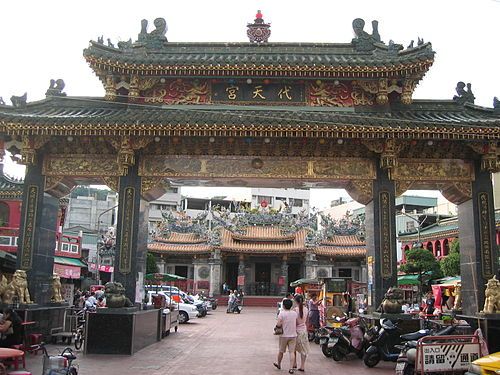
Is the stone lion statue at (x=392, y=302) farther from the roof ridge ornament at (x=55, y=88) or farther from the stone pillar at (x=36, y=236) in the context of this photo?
the roof ridge ornament at (x=55, y=88)

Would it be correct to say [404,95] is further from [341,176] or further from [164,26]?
[164,26]

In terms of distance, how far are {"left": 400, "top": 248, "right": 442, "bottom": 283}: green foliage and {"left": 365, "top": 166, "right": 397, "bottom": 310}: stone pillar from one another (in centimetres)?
2256

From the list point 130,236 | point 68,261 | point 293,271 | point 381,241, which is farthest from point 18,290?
point 293,271

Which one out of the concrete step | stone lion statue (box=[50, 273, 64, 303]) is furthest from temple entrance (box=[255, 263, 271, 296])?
stone lion statue (box=[50, 273, 64, 303])

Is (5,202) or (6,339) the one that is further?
(5,202)

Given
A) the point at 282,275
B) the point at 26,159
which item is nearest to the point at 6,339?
the point at 26,159

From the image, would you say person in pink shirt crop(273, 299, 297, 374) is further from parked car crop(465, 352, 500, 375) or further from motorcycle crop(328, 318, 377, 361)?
parked car crop(465, 352, 500, 375)

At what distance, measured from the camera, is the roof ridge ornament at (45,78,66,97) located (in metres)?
17.4

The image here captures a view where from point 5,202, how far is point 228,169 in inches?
891

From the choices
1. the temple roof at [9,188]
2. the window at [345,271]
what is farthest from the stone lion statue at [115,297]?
the window at [345,271]

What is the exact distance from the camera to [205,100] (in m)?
17.1

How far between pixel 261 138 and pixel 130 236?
4.95 m

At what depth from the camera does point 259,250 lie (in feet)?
155

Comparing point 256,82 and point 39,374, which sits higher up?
point 256,82
